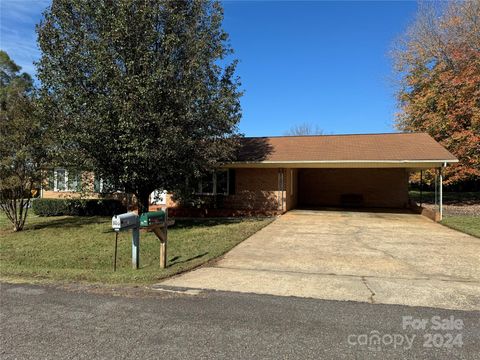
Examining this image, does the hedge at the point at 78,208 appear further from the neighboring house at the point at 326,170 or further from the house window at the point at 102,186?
the house window at the point at 102,186

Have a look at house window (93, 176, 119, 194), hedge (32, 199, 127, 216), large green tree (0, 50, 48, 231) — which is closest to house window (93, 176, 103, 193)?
house window (93, 176, 119, 194)

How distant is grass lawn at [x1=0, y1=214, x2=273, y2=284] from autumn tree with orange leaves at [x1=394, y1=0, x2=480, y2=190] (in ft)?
43.4

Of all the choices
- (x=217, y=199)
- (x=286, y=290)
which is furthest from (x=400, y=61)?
(x=286, y=290)

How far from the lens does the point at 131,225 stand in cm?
667

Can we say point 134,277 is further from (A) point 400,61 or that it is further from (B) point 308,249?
(A) point 400,61

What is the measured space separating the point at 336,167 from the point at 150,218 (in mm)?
12326

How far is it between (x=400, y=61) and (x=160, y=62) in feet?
66.2

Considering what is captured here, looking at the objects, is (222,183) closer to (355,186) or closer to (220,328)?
(355,186)

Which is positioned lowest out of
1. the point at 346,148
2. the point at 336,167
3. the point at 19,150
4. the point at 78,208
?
the point at 78,208

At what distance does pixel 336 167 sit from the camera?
17328 mm

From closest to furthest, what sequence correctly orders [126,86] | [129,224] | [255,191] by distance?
[129,224] < [126,86] < [255,191]

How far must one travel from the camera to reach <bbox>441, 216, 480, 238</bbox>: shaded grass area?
37.3 ft

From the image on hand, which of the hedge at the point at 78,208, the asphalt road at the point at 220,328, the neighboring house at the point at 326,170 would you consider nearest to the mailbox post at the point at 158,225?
the asphalt road at the point at 220,328

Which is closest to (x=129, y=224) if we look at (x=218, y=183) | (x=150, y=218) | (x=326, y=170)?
(x=150, y=218)
